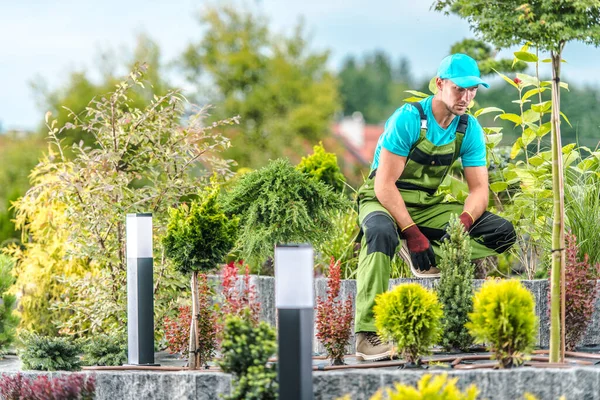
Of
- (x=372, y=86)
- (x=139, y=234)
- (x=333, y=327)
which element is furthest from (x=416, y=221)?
(x=372, y=86)

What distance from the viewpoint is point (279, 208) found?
660 cm

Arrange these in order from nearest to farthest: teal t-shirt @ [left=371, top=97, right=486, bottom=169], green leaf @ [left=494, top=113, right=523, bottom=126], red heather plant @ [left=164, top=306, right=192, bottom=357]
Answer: teal t-shirt @ [left=371, top=97, right=486, bottom=169]
red heather plant @ [left=164, top=306, right=192, bottom=357]
green leaf @ [left=494, top=113, right=523, bottom=126]

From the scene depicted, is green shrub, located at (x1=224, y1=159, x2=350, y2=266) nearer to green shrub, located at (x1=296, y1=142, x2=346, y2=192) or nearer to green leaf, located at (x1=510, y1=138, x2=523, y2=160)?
green leaf, located at (x1=510, y1=138, x2=523, y2=160)

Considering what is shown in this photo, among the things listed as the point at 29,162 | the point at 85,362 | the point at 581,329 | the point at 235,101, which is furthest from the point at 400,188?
the point at 235,101

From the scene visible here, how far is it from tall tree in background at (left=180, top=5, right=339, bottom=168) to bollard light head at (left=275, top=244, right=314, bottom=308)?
34.5 m

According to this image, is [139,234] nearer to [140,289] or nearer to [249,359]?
[140,289]

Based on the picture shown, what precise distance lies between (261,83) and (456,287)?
39762 mm

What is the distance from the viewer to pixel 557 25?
5203 millimetres

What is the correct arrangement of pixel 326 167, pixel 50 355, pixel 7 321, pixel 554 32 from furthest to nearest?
pixel 326 167, pixel 7 321, pixel 50 355, pixel 554 32

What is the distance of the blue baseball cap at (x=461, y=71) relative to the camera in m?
6.00

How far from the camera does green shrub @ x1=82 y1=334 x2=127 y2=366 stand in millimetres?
6590

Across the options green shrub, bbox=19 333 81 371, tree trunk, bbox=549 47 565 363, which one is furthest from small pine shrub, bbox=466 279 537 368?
green shrub, bbox=19 333 81 371

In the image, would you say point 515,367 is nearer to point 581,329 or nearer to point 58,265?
point 581,329

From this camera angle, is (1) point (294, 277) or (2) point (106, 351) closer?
(1) point (294, 277)
